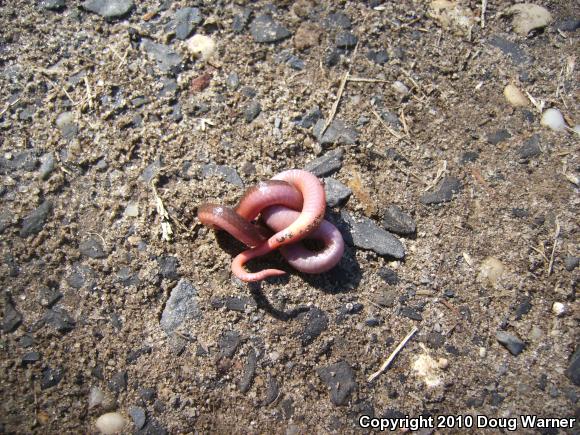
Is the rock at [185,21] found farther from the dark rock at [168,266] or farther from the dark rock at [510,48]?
the dark rock at [510,48]

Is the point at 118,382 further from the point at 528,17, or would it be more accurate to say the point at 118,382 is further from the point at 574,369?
the point at 528,17

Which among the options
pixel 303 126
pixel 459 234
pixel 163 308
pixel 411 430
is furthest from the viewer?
pixel 303 126

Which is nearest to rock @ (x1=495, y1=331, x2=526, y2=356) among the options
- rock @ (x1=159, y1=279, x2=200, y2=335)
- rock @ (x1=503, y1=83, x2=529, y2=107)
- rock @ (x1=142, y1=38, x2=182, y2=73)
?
rock @ (x1=503, y1=83, x2=529, y2=107)

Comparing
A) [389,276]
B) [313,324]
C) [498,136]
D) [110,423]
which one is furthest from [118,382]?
[498,136]

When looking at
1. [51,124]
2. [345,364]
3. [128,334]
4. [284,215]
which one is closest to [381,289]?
[345,364]

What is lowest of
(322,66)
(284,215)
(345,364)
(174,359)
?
(345,364)

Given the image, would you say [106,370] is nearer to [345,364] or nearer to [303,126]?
[345,364]

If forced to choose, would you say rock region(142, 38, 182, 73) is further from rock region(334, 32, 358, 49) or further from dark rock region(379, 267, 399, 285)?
dark rock region(379, 267, 399, 285)

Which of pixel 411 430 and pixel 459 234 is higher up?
pixel 459 234
